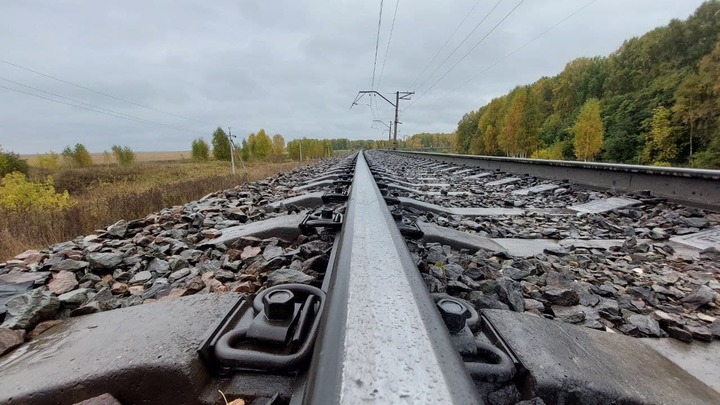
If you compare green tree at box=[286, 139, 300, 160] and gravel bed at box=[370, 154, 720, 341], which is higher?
green tree at box=[286, 139, 300, 160]

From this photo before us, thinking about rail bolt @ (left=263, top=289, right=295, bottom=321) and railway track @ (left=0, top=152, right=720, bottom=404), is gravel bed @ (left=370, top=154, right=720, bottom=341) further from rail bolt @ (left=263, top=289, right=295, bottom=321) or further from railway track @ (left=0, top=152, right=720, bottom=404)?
rail bolt @ (left=263, top=289, right=295, bottom=321)

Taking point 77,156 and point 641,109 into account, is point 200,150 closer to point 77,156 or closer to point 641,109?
point 77,156

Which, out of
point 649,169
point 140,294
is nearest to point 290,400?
point 140,294

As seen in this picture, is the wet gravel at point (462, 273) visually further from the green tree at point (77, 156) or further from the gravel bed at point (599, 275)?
the green tree at point (77, 156)

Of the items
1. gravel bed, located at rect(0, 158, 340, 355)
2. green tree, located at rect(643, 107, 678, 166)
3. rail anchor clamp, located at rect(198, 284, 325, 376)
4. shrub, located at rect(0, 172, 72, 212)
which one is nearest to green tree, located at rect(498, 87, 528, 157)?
green tree, located at rect(643, 107, 678, 166)

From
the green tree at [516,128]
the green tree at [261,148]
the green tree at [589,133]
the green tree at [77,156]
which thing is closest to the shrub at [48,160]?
the green tree at [77,156]

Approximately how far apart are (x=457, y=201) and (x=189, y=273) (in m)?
2.78

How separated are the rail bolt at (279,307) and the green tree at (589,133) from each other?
46.5m

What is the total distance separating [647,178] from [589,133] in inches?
1700

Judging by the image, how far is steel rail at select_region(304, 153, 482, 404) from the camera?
46cm

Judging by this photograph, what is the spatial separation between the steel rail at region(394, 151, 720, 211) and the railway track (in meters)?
1.11

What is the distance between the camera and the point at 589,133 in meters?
38.7

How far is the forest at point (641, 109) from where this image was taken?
2942cm

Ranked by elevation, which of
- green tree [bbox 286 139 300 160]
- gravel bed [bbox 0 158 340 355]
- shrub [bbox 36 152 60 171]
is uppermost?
green tree [bbox 286 139 300 160]
